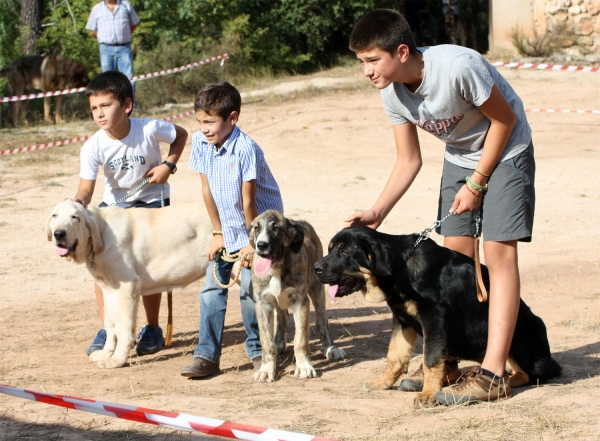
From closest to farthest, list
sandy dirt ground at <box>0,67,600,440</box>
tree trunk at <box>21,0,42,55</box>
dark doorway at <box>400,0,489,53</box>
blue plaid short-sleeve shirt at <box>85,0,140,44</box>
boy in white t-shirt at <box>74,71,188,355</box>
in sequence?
sandy dirt ground at <box>0,67,600,440</box> < boy in white t-shirt at <box>74,71,188,355</box> < blue plaid short-sleeve shirt at <box>85,0,140,44</box> < tree trunk at <box>21,0,42,55</box> < dark doorway at <box>400,0,489,53</box>

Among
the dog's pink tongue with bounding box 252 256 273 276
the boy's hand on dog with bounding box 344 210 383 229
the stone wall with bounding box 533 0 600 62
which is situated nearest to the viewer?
the boy's hand on dog with bounding box 344 210 383 229

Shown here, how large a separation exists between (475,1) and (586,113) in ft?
36.2

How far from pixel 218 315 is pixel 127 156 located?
1.46 m

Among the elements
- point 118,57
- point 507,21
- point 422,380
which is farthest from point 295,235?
point 507,21

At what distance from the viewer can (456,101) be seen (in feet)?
14.7

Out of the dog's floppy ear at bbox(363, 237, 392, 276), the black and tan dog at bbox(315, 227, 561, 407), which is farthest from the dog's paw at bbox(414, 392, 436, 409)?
the dog's floppy ear at bbox(363, 237, 392, 276)

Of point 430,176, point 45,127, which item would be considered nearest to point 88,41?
point 45,127

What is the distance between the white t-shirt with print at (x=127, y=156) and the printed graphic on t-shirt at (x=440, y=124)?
2.45 metres

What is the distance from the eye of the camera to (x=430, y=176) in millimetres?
12453

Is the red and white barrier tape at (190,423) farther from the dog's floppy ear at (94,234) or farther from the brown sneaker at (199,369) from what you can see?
the dog's floppy ear at (94,234)

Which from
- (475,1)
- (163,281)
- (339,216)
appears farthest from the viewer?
(475,1)

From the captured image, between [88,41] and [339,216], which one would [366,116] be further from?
[88,41]

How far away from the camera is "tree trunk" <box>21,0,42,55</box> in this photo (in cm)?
1881

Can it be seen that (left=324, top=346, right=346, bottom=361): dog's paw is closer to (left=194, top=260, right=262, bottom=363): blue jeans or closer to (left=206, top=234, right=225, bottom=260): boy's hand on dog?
(left=194, top=260, right=262, bottom=363): blue jeans
